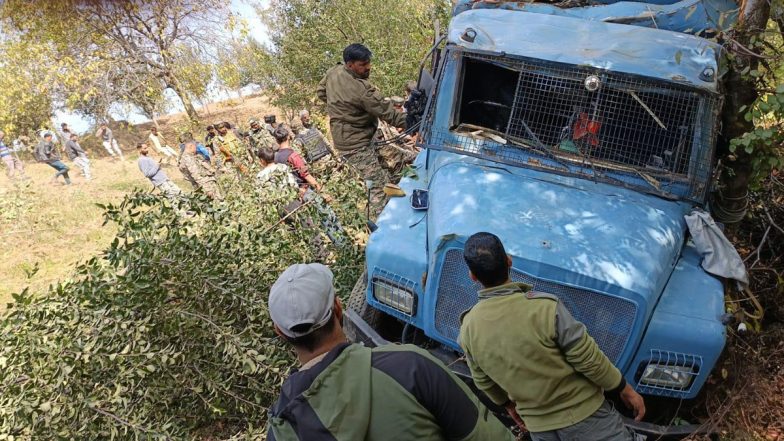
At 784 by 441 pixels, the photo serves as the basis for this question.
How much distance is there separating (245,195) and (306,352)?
3.19 metres

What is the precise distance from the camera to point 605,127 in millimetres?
3535

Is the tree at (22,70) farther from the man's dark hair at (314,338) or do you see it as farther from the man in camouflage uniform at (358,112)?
the man's dark hair at (314,338)

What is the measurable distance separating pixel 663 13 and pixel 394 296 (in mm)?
3156

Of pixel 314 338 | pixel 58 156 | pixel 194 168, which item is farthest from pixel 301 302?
pixel 58 156

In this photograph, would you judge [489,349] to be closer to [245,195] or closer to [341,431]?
[341,431]

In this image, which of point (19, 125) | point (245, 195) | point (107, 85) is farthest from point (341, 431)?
point (19, 125)

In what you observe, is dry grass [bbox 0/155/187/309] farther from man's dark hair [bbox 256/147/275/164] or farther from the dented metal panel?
the dented metal panel

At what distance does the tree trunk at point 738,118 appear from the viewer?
3461 mm

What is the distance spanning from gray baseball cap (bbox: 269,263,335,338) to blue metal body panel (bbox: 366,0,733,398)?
1362mm

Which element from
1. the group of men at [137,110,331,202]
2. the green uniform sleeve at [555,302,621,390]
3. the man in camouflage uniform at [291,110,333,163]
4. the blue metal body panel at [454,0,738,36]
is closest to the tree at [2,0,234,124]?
the group of men at [137,110,331,202]

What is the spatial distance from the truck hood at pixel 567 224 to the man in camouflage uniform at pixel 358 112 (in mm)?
2201

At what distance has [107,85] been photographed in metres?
16.8

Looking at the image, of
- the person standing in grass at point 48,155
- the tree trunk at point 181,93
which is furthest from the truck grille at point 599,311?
the tree trunk at point 181,93

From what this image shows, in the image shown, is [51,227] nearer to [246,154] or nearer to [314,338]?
[246,154]
